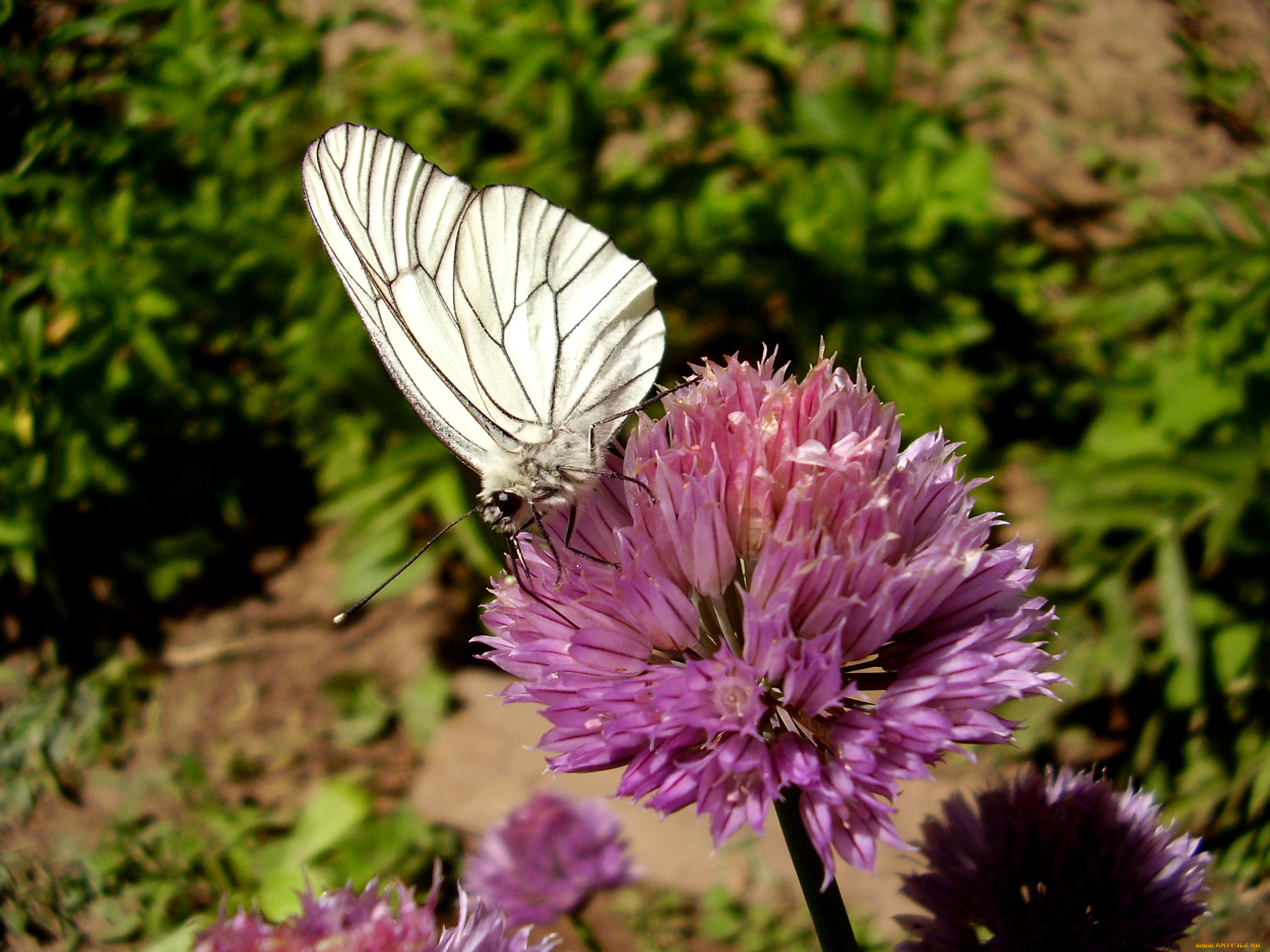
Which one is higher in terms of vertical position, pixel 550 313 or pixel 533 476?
pixel 550 313

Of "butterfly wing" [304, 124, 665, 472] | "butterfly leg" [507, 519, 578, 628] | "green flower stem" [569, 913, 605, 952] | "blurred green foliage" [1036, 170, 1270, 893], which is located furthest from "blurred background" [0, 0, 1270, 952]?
"butterfly leg" [507, 519, 578, 628]

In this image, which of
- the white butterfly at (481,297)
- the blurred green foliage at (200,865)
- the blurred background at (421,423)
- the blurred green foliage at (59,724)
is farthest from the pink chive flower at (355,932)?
the blurred green foliage at (59,724)

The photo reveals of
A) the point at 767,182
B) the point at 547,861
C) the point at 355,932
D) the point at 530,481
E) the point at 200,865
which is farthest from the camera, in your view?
the point at 767,182

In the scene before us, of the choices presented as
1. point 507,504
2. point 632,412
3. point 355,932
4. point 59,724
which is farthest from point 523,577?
point 59,724

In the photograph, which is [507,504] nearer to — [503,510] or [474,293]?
[503,510]

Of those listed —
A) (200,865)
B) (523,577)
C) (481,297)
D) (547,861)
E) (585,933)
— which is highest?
(481,297)

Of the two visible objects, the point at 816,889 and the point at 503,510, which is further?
the point at 503,510

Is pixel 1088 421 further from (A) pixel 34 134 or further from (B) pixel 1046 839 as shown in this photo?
(A) pixel 34 134

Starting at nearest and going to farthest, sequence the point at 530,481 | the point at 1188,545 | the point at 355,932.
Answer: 1. the point at 355,932
2. the point at 530,481
3. the point at 1188,545
